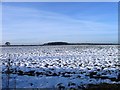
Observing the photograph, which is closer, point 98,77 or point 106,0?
point 106,0

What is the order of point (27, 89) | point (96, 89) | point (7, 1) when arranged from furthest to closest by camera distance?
point (27, 89), point (96, 89), point (7, 1)

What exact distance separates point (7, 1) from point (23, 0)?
27 centimetres

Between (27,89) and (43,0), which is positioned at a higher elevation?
(43,0)

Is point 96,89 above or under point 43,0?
under

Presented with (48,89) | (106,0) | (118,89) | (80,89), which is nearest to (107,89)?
(118,89)

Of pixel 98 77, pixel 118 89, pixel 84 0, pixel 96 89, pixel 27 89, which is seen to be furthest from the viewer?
pixel 98 77

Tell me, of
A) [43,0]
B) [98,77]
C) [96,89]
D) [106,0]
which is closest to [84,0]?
[106,0]

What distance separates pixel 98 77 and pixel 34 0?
11.6m

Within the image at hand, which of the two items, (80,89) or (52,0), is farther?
(80,89)

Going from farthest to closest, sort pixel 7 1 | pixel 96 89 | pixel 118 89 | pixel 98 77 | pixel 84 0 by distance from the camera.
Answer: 1. pixel 98 77
2. pixel 96 89
3. pixel 118 89
4. pixel 84 0
5. pixel 7 1

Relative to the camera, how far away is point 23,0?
4582 mm

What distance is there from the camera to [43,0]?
4629mm

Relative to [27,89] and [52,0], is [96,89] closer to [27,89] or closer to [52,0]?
[27,89]

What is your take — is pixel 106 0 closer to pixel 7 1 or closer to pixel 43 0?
pixel 43 0
